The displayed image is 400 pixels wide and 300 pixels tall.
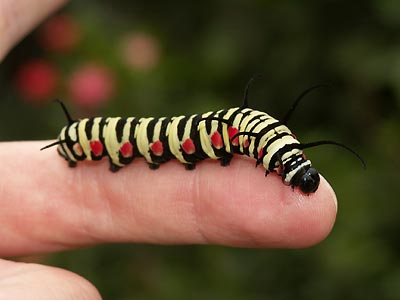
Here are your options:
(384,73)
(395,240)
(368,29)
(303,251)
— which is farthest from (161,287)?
(368,29)

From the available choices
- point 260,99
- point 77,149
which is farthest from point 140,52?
point 77,149

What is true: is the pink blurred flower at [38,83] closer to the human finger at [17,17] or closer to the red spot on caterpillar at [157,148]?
the human finger at [17,17]

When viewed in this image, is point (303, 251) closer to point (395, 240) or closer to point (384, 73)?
point (395, 240)

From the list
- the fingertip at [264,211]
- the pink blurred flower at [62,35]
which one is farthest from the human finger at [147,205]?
the pink blurred flower at [62,35]

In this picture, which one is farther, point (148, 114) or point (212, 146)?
point (148, 114)

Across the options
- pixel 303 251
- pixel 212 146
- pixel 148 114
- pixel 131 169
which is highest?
pixel 212 146

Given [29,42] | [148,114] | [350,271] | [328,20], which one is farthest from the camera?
[29,42]

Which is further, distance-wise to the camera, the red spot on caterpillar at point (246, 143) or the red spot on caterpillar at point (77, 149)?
the red spot on caterpillar at point (77, 149)
